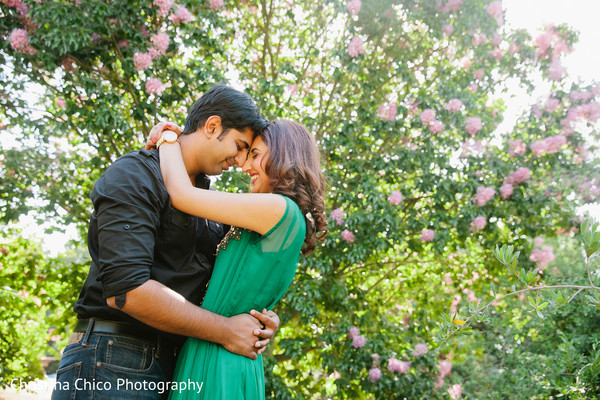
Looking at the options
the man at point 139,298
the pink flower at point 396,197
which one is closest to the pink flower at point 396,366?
the pink flower at point 396,197

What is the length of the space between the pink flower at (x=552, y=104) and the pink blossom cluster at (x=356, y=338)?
10.8 feet

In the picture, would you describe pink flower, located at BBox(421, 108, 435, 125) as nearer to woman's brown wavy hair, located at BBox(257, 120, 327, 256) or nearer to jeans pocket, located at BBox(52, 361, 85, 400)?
woman's brown wavy hair, located at BBox(257, 120, 327, 256)

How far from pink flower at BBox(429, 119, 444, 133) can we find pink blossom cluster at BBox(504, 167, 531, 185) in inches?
36.5

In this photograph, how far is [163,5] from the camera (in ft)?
14.6

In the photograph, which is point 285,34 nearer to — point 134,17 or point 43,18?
point 134,17

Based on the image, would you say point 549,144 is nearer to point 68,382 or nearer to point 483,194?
point 483,194

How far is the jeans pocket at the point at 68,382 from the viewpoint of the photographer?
61.7 inches

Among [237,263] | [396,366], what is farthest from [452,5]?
[237,263]

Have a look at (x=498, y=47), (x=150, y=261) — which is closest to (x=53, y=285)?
(x=150, y=261)

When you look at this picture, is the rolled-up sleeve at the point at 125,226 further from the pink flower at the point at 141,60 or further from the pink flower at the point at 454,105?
the pink flower at the point at 454,105


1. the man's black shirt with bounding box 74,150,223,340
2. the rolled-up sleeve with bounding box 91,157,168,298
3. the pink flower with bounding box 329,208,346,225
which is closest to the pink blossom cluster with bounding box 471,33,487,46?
the pink flower with bounding box 329,208,346,225

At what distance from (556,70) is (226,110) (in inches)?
192

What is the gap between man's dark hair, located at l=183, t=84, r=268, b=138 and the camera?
206 cm

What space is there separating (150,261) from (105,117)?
129 inches
